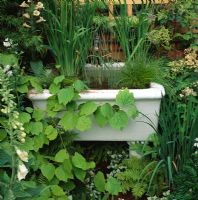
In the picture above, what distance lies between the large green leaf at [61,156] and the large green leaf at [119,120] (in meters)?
0.35

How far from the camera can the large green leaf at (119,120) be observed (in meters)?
3.35

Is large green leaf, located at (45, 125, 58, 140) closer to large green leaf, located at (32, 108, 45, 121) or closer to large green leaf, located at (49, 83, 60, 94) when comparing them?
large green leaf, located at (32, 108, 45, 121)

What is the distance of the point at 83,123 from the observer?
3.33m

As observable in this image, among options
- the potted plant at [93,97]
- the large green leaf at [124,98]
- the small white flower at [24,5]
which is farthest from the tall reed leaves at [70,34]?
the large green leaf at [124,98]

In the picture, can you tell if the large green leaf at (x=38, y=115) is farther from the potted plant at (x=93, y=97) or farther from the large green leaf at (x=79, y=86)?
the large green leaf at (x=79, y=86)

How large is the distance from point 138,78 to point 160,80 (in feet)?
0.57

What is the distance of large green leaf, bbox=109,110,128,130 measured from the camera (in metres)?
3.35

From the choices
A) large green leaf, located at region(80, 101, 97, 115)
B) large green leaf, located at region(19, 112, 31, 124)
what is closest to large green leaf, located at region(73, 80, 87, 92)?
large green leaf, located at region(80, 101, 97, 115)

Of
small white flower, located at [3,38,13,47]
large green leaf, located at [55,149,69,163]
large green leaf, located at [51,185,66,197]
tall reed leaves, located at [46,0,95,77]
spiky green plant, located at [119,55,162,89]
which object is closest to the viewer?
large green leaf, located at [51,185,66,197]

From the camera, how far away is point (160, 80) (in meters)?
3.68

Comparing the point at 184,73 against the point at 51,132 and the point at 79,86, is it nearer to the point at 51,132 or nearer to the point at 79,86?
the point at 79,86

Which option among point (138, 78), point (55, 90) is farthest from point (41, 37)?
point (138, 78)

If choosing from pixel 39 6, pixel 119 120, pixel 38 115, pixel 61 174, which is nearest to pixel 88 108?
pixel 119 120

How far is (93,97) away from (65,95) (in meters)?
0.20
